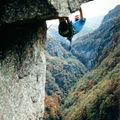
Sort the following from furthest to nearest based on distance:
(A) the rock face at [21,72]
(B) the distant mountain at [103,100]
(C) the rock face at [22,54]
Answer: (B) the distant mountain at [103,100] < (A) the rock face at [21,72] < (C) the rock face at [22,54]

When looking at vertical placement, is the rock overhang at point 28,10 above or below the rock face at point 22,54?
above

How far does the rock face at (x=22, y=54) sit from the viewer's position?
11.3 m

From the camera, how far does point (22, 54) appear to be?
531 inches

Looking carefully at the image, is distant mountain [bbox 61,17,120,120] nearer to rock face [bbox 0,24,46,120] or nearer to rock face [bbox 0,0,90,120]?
rock face [bbox 0,24,46,120]

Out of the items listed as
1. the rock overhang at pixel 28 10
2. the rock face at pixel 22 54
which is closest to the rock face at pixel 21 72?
the rock face at pixel 22 54

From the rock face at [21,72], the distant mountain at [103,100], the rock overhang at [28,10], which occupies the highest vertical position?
the rock overhang at [28,10]

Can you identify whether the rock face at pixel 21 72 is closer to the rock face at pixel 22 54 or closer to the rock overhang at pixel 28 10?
the rock face at pixel 22 54

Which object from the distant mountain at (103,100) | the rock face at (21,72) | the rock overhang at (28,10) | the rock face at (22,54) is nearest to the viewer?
the rock overhang at (28,10)

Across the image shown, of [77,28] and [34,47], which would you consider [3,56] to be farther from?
[77,28]

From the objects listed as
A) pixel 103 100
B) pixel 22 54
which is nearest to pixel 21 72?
pixel 22 54

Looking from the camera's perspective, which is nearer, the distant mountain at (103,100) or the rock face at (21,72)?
the rock face at (21,72)

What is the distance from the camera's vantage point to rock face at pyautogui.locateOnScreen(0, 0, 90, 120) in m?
11.3

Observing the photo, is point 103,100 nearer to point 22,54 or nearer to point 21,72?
point 21,72

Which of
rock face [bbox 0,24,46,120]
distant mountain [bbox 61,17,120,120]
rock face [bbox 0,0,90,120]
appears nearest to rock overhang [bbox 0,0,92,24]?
rock face [bbox 0,0,90,120]
